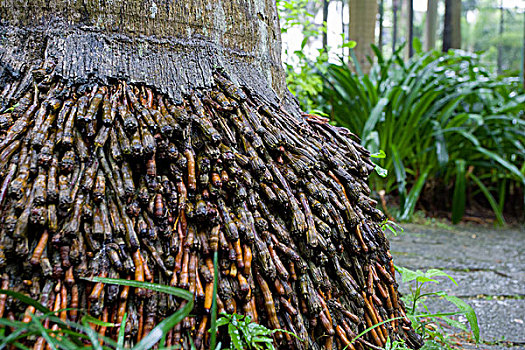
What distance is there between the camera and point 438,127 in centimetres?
468

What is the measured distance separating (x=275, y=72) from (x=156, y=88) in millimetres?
531

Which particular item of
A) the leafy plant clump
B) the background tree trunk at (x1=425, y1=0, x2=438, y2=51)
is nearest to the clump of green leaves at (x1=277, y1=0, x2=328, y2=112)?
the leafy plant clump

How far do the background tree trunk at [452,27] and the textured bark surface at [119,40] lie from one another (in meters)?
9.02

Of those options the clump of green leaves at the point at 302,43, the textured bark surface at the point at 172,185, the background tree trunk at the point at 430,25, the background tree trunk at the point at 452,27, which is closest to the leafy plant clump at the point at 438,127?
the clump of green leaves at the point at 302,43

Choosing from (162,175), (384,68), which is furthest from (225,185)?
(384,68)

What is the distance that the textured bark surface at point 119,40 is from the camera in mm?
1260

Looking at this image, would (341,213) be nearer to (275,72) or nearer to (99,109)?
(275,72)

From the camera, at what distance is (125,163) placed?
112cm

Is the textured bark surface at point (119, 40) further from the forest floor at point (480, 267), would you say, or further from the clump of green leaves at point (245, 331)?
the forest floor at point (480, 267)

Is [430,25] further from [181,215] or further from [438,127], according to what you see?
[181,215]

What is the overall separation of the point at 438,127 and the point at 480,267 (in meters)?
2.03

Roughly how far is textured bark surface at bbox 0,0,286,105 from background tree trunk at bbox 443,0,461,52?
9021 mm

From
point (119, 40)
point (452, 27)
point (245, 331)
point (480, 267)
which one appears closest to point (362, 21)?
point (480, 267)

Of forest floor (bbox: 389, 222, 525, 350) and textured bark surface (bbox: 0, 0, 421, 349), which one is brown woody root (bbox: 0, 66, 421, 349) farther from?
forest floor (bbox: 389, 222, 525, 350)
